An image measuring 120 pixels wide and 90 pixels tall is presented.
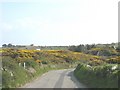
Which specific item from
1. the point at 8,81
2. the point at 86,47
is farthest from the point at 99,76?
the point at 86,47

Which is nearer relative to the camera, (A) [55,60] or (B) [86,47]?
(A) [55,60]

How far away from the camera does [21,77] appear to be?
109ft

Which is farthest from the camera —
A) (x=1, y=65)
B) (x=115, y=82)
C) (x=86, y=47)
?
(x=86, y=47)

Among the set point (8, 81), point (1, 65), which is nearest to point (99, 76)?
point (8, 81)

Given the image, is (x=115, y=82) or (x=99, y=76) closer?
(x=115, y=82)

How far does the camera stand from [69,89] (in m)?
26.6

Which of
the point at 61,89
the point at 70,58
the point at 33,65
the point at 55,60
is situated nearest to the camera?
the point at 61,89

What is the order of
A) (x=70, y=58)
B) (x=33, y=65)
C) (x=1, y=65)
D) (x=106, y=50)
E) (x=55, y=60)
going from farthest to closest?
(x=106, y=50) → (x=70, y=58) → (x=55, y=60) → (x=33, y=65) → (x=1, y=65)

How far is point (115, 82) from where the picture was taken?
70.7 ft

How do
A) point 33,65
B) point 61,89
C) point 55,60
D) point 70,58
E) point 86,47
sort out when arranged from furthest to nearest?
Answer: point 86,47 → point 70,58 → point 55,60 → point 33,65 → point 61,89

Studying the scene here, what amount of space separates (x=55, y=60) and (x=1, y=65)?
48241 millimetres

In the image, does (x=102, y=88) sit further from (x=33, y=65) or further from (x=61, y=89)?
(x=33, y=65)

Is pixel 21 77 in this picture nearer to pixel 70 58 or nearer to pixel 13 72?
pixel 13 72

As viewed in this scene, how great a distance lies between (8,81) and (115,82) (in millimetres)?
10060
